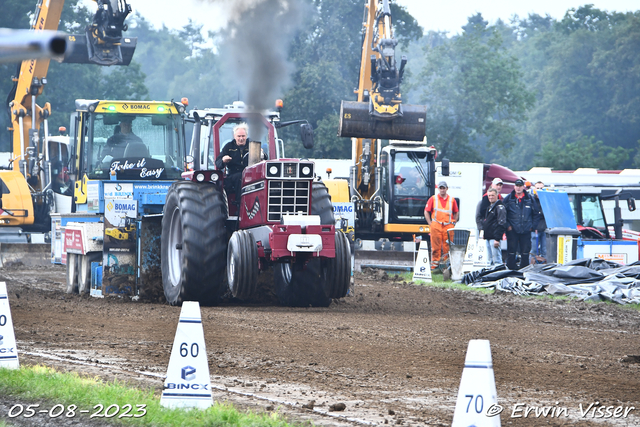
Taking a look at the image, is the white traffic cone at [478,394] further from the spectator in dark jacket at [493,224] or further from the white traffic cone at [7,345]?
the spectator in dark jacket at [493,224]

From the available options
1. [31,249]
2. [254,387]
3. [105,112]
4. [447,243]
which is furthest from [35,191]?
[254,387]

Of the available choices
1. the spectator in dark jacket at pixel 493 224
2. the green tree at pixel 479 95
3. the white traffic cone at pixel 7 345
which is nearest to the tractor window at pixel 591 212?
the spectator in dark jacket at pixel 493 224

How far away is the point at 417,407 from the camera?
575cm

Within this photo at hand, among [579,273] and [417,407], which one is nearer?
[417,407]

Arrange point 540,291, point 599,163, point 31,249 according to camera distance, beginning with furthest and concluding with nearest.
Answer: point 599,163 < point 31,249 < point 540,291

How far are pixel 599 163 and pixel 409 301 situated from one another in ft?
131

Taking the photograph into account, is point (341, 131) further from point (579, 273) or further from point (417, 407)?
point (417, 407)

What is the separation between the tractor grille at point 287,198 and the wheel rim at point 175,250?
4.45 ft

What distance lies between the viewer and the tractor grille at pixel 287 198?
11.4 meters

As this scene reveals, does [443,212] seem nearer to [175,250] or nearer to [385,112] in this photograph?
[385,112]

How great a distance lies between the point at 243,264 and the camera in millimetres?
10914

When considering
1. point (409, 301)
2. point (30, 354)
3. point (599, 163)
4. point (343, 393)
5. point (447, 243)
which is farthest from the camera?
point (599, 163)

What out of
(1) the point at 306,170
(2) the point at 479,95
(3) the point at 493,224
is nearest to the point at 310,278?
(1) the point at 306,170

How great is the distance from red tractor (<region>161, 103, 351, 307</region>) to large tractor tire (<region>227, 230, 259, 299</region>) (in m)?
0.01
